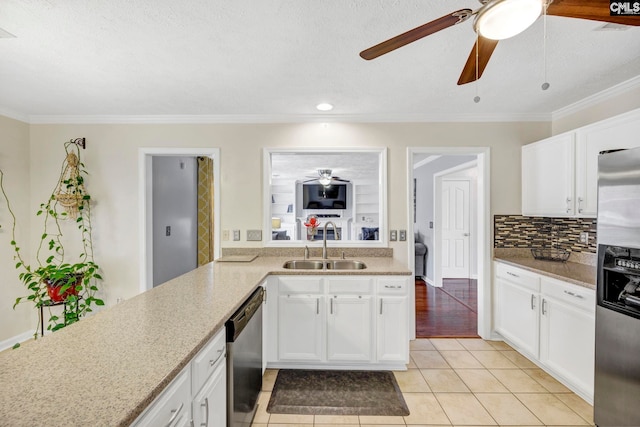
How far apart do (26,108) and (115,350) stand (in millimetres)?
3186

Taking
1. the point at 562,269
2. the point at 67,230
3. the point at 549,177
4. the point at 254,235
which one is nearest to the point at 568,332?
the point at 562,269

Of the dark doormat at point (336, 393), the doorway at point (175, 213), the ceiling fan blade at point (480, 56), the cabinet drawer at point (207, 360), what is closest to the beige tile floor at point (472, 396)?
the dark doormat at point (336, 393)

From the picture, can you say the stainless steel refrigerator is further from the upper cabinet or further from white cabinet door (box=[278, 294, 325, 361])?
white cabinet door (box=[278, 294, 325, 361])

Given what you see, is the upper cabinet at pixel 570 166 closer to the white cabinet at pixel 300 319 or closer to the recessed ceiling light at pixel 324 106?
the recessed ceiling light at pixel 324 106

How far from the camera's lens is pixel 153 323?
4.53 feet

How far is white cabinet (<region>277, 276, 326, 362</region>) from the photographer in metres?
2.59

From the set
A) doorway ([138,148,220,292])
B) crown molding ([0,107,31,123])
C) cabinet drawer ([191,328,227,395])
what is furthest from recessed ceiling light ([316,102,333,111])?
crown molding ([0,107,31,123])

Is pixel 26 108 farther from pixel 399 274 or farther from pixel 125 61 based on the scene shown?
pixel 399 274

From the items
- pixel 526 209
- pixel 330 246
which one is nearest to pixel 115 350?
pixel 330 246

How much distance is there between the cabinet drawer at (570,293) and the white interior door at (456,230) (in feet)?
11.6

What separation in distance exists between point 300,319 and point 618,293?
2.01m

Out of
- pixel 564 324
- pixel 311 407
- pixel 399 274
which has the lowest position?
pixel 311 407

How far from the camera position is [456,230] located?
6.02 m

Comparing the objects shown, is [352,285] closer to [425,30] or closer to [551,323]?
[551,323]
